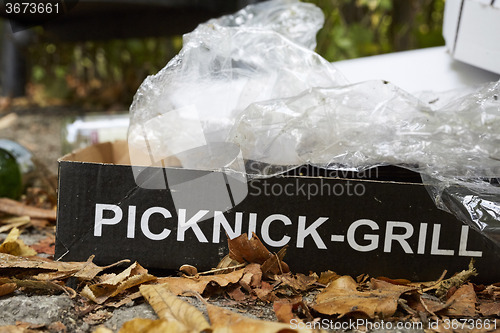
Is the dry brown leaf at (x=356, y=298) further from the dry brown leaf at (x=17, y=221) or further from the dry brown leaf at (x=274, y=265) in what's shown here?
the dry brown leaf at (x=17, y=221)

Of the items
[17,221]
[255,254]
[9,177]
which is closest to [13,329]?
[255,254]

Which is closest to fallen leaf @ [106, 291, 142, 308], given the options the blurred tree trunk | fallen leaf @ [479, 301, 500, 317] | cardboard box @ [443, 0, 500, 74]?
fallen leaf @ [479, 301, 500, 317]

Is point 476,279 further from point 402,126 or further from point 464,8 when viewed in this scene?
point 464,8

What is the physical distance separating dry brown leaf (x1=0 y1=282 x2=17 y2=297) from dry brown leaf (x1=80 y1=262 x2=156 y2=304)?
0.38ft

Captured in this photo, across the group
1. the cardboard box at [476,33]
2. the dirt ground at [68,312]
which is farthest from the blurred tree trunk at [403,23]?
the dirt ground at [68,312]

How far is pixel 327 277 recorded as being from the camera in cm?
88

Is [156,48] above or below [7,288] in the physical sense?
above

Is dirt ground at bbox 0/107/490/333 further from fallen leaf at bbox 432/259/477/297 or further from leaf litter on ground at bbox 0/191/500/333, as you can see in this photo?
fallen leaf at bbox 432/259/477/297

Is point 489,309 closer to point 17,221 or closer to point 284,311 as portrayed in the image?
point 284,311

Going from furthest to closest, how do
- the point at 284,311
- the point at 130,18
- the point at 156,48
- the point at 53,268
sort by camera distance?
the point at 156,48
the point at 130,18
the point at 53,268
the point at 284,311

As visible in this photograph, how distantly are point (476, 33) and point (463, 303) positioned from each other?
640 millimetres

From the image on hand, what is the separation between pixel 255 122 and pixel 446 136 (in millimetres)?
388

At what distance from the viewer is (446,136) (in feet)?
3.10

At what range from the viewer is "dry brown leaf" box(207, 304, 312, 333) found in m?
0.61
